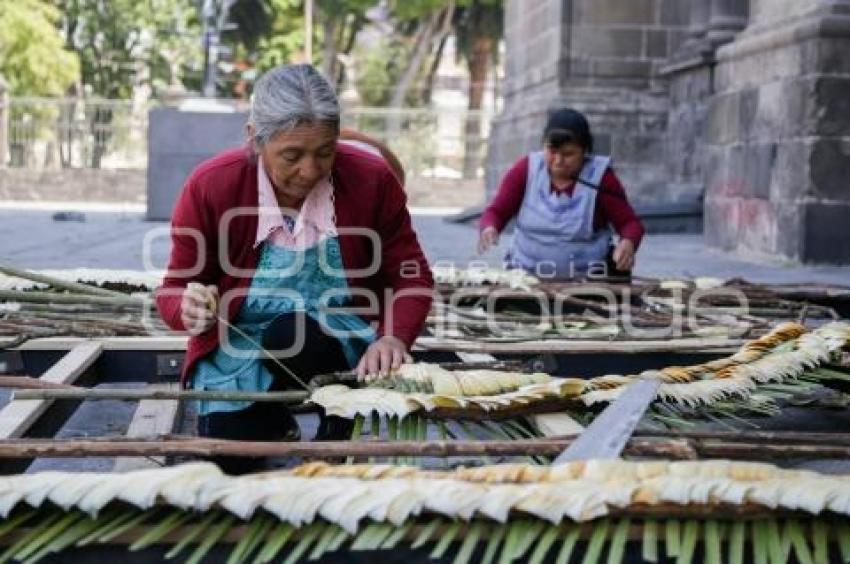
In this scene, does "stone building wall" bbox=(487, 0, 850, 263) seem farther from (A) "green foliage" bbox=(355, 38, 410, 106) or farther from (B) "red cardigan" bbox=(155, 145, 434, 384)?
(A) "green foliage" bbox=(355, 38, 410, 106)

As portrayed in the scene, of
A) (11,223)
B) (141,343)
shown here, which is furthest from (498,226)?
(11,223)

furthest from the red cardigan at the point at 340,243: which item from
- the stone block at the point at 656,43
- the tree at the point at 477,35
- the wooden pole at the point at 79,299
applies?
the tree at the point at 477,35

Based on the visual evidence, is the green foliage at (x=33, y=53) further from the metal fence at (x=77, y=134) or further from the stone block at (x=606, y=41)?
the stone block at (x=606, y=41)

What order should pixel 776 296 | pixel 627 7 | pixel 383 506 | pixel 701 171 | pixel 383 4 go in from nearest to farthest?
pixel 383 506
pixel 776 296
pixel 701 171
pixel 627 7
pixel 383 4

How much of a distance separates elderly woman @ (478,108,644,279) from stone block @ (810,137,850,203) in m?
2.94

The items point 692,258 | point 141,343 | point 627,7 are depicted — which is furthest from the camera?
point 627,7

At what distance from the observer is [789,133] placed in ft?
29.8

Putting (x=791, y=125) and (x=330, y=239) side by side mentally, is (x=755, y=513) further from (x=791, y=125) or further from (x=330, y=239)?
(x=791, y=125)

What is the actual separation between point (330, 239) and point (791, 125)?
6414mm

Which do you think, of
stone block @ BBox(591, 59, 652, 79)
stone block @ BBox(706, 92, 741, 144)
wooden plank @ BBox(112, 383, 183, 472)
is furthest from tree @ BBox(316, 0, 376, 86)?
wooden plank @ BBox(112, 383, 183, 472)

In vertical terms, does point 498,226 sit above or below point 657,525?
above

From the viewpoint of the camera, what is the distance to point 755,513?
6.81 feet

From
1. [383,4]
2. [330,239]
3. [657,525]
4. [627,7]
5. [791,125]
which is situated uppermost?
[383,4]

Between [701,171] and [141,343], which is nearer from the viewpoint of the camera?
[141,343]
